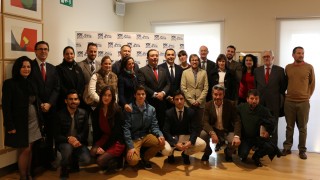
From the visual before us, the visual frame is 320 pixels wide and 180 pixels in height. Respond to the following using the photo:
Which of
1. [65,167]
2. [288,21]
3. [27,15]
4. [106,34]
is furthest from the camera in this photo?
Answer: [288,21]

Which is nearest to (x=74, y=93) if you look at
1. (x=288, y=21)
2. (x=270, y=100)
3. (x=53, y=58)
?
(x=53, y=58)

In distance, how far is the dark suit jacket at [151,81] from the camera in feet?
14.1

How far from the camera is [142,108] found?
3789 millimetres

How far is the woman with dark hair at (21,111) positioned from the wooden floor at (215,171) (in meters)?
0.49

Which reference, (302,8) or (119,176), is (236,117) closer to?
(119,176)

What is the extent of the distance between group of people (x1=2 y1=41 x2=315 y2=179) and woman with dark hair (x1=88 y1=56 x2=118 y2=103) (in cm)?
1

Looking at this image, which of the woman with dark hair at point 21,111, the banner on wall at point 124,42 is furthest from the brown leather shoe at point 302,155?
the woman with dark hair at point 21,111

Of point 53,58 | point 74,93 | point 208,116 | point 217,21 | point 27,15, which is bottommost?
point 208,116

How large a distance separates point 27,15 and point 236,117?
2.86 m

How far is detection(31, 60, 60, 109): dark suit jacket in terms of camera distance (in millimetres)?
3506

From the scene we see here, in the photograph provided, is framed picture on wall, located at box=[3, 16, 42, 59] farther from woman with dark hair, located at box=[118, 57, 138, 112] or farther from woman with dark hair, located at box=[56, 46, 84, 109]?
woman with dark hair, located at box=[118, 57, 138, 112]

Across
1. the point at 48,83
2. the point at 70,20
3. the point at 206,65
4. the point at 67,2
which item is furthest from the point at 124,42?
the point at 48,83

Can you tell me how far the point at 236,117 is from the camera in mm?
4004

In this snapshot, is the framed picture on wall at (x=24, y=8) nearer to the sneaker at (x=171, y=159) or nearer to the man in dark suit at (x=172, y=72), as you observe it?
the man in dark suit at (x=172, y=72)
